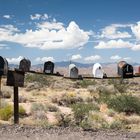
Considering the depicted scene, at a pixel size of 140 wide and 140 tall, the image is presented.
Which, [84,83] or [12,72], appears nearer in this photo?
[12,72]

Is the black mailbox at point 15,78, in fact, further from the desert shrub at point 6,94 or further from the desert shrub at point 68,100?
the desert shrub at point 6,94

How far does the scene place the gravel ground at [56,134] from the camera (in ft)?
33.5

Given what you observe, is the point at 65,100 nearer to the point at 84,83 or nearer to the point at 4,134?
the point at 4,134

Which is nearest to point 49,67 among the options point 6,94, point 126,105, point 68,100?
point 126,105

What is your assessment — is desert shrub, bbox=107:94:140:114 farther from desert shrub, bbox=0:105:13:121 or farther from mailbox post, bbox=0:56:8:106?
mailbox post, bbox=0:56:8:106

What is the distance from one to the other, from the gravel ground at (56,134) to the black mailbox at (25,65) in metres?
1.92

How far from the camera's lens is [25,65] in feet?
40.4

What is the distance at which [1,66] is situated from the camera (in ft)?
39.6

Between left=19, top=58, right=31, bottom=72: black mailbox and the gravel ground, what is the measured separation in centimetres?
192

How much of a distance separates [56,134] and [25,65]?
9.12 feet

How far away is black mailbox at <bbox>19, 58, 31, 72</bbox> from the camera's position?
12247mm

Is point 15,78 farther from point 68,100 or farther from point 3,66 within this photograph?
point 68,100

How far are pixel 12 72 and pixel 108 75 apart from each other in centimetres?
327

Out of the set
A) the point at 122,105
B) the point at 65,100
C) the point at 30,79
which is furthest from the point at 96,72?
the point at 30,79
